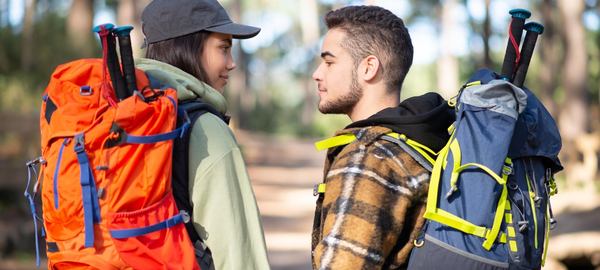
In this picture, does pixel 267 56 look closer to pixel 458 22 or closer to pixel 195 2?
pixel 458 22

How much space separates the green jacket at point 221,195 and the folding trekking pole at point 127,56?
19 cm

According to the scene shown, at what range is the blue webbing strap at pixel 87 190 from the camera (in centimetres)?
271

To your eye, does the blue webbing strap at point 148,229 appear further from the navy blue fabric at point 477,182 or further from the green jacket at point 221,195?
the navy blue fabric at point 477,182

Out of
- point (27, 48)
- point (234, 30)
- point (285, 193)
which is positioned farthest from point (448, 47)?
point (234, 30)

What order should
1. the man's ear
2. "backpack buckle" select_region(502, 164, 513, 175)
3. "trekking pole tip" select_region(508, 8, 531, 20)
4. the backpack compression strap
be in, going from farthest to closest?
the man's ear, "trekking pole tip" select_region(508, 8, 531, 20), "backpack buckle" select_region(502, 164, 513, 175), the backpack compression strap

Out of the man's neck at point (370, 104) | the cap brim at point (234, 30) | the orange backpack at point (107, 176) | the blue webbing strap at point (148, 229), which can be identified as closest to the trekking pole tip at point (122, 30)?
the orange backpack at point (107, 176)

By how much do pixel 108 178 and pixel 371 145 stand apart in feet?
2.73

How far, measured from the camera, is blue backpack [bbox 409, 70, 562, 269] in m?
2.70

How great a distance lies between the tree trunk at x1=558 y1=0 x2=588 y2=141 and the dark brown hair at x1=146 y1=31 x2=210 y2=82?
58.5ft

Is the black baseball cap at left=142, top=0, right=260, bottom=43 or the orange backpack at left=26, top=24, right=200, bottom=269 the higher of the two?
the black baseball cap at left=142, top=0, right=260, bottom=43

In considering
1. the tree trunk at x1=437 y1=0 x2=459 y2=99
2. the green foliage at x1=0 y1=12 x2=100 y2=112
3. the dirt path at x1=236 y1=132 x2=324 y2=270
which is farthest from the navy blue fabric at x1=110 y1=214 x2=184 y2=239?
the tree trunk at x1=437 y1=0 x2=459 y2=99

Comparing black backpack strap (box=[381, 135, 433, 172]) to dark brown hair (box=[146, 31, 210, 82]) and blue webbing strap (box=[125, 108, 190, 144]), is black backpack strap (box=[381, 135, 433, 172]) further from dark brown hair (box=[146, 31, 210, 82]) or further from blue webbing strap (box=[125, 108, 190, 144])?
dark brown hair (box=[146, 31, 210, 82])

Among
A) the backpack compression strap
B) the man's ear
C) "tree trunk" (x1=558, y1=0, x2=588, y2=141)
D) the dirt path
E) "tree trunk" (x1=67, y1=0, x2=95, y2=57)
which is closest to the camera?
the backpack compression strap

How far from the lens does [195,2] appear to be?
10.7 ft
